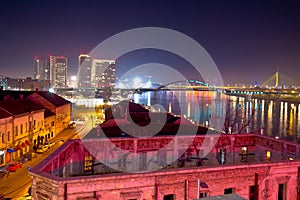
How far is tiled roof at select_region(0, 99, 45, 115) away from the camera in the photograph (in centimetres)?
3269

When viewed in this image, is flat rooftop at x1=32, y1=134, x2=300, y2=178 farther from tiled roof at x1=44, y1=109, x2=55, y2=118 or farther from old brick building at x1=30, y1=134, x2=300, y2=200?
tiled roof at x1=44, y1=109, x2=55, y2=118

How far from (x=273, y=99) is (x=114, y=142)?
184m

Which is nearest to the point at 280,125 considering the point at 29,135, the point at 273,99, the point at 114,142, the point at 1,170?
the point at 29,135

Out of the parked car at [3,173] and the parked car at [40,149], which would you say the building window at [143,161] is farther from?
the parked car at [40,149]

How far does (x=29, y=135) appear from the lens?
118 feet

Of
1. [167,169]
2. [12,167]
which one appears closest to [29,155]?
[12,167]

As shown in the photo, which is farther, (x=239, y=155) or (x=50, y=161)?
(x=239, y=155)

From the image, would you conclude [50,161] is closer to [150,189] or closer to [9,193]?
[150,189]

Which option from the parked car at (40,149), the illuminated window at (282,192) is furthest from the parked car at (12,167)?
the illuminated window at (282,192)

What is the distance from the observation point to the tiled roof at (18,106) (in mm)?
32688

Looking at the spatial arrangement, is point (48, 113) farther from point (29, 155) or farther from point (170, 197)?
point (170, 197)

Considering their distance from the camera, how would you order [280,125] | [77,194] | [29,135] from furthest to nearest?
[280,125]
[29,135]
[77,194]

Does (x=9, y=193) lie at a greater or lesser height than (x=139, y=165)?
lesser

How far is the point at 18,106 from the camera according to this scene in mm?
35469
